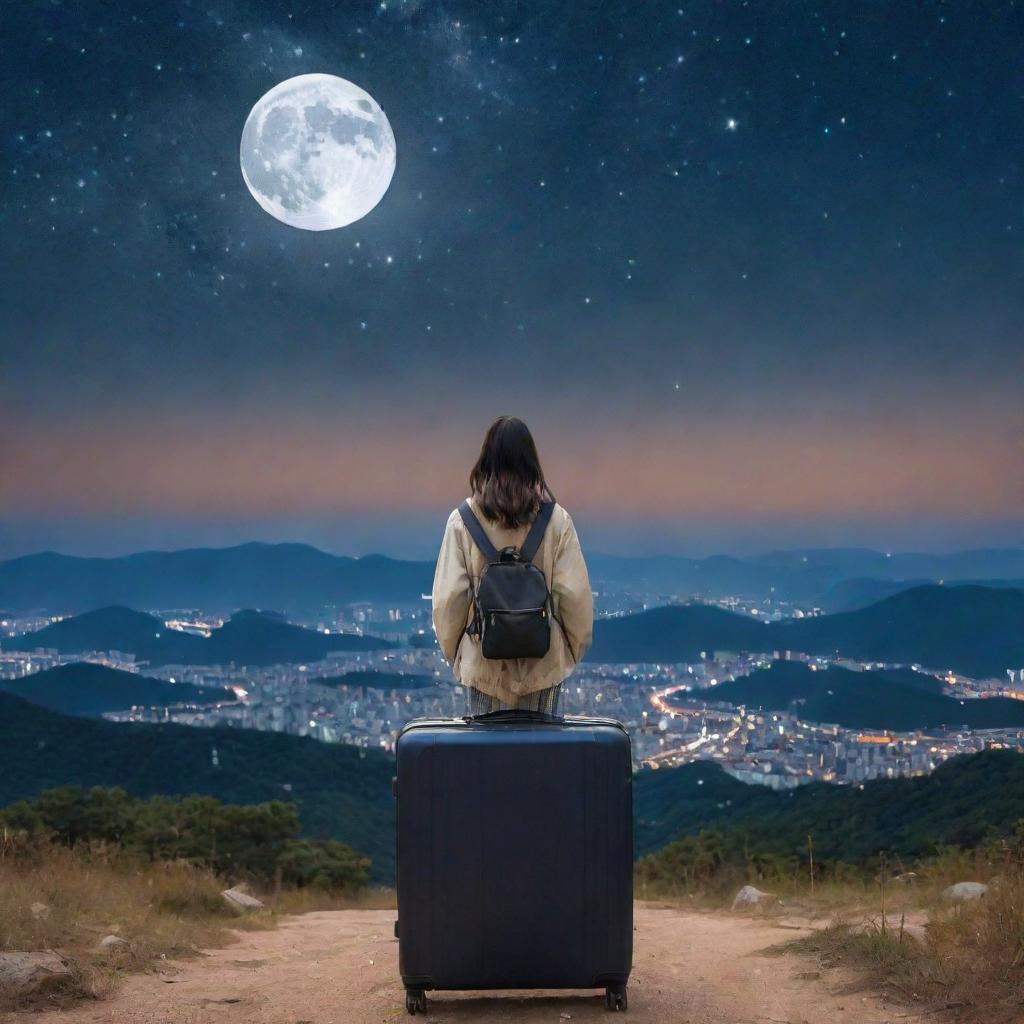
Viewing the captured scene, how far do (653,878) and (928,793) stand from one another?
750 cm

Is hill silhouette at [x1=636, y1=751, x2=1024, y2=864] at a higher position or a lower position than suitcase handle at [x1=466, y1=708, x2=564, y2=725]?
lower

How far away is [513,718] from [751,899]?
4.89 meters

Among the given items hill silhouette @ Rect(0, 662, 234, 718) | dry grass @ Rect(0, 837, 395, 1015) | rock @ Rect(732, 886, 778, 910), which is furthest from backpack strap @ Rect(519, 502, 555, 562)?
hill silhouette @ Rect(0, 662, 234, 718)

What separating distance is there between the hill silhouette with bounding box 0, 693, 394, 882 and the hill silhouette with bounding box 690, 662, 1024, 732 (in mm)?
11142

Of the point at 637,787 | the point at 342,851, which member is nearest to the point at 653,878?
the point at 342,851

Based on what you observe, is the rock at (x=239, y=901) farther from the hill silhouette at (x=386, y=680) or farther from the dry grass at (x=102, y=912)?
the hill silhouette at (x=386, y=680)

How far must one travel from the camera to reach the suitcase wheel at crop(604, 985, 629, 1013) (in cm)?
378

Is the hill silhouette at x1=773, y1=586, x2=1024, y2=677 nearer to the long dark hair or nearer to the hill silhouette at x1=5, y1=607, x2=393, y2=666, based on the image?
the hill silhouette at x1=5, y1=607, x2=393, y2=666

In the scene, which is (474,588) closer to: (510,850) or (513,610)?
(513,610)

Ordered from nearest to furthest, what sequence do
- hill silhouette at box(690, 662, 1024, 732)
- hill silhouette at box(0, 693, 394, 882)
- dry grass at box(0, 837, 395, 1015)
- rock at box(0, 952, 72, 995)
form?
rock at box(0, 952, 72, 995) < dry grass at box(0, 837, 395, 1015) < hill silhouette at box(0, 693, 394, 882) < hill silhouette at box(690, 662, 1024, 732)

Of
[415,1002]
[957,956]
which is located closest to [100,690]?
[415,1002]

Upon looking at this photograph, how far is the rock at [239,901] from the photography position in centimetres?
752

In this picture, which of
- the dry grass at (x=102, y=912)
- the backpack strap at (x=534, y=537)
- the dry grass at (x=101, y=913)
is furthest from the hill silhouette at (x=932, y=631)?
the backpack strap at (x=534, y=537)

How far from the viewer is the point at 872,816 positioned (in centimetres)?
1555
